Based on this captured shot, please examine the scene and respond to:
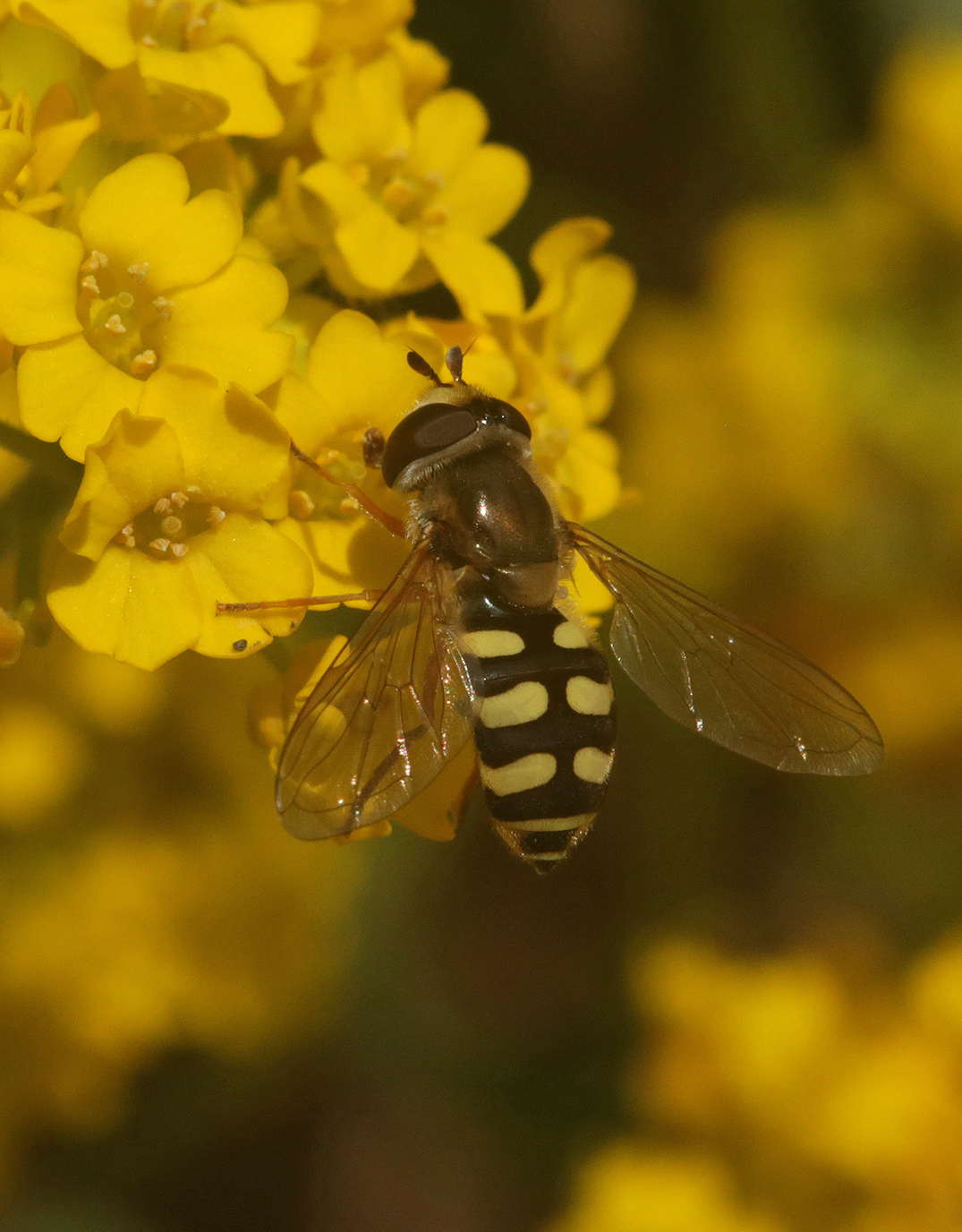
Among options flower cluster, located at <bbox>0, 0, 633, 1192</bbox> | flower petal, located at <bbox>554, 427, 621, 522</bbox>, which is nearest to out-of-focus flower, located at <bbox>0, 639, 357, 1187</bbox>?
flower cluster, located at <bbox>0, 0, 633, 1192</bbox>

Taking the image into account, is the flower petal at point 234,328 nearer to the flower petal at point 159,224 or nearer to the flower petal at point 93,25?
the flower petal at point 159,224

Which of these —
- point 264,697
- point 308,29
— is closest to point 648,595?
point 264,697

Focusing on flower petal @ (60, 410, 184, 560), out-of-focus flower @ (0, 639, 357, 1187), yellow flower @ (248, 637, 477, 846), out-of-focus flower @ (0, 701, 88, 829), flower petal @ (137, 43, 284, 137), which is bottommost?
out-of-focus flower @ (0, 639, 357, 1187)

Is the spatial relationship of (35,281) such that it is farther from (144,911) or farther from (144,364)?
(144,911)

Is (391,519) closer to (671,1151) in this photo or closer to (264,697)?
(264,697)

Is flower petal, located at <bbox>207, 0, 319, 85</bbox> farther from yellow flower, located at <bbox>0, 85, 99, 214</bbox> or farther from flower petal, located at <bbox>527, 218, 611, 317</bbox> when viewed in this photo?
flower petal, located at <bbox>527, 218, 611, 317</bbox>

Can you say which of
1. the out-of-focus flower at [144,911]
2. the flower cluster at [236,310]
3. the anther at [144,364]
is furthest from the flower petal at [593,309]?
the out-of-focus flower at [144,911]
